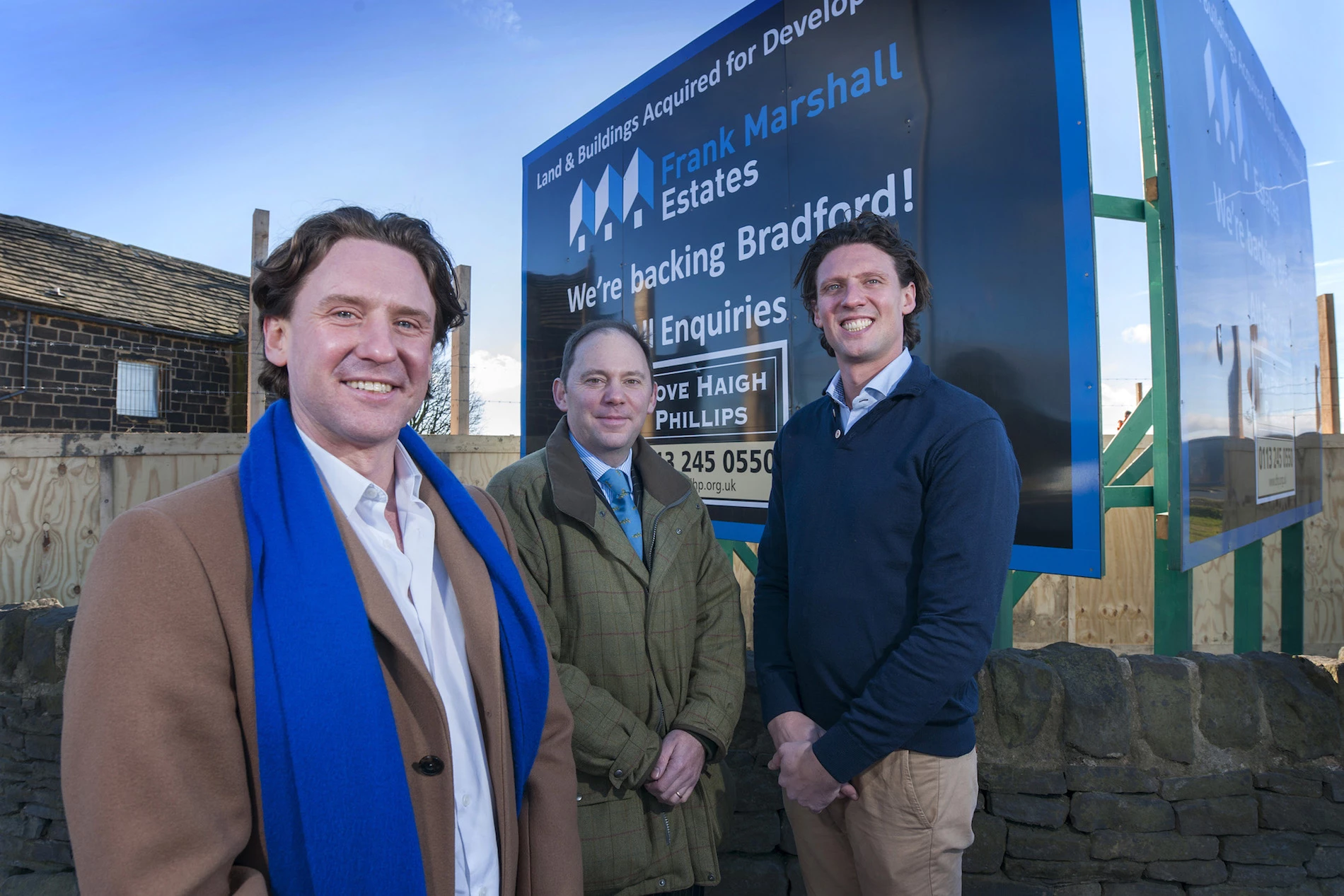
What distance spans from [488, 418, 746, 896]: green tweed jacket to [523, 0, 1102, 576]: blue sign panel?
132 centimetres

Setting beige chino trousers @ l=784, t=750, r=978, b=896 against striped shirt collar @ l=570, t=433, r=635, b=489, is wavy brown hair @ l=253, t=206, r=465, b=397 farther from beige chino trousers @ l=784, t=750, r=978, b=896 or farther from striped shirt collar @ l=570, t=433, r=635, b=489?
beige chino trousers @ l=784, t=750, r=978, b=896

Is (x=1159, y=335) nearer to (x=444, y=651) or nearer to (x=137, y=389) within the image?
(x=444, y=651)

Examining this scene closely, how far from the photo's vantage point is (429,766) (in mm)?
1236

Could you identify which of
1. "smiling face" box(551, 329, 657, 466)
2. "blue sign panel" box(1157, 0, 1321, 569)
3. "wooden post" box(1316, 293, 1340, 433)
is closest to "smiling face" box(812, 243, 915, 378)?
"smiling face" box(551, 329, 657, 466)

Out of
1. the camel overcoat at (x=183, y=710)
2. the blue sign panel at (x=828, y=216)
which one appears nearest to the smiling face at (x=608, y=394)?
the camel overcoat at (x=183, y=710)

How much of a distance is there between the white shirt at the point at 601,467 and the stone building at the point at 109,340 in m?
15.1

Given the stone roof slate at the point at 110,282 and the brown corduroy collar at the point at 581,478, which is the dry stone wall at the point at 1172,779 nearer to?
the brown corduroy collar at the point at 581,478

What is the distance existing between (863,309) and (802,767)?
113 centimetres

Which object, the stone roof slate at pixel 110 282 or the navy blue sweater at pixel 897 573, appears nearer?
the navy blue sweater at pixel 897 573

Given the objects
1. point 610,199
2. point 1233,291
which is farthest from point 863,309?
point 610,199

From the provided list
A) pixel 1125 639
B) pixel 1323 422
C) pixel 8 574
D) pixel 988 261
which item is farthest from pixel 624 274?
pixel 1323 422

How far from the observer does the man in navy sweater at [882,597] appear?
1631mm

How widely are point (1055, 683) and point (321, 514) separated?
92.9 inches

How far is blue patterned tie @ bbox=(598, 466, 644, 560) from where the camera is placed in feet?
6.75
